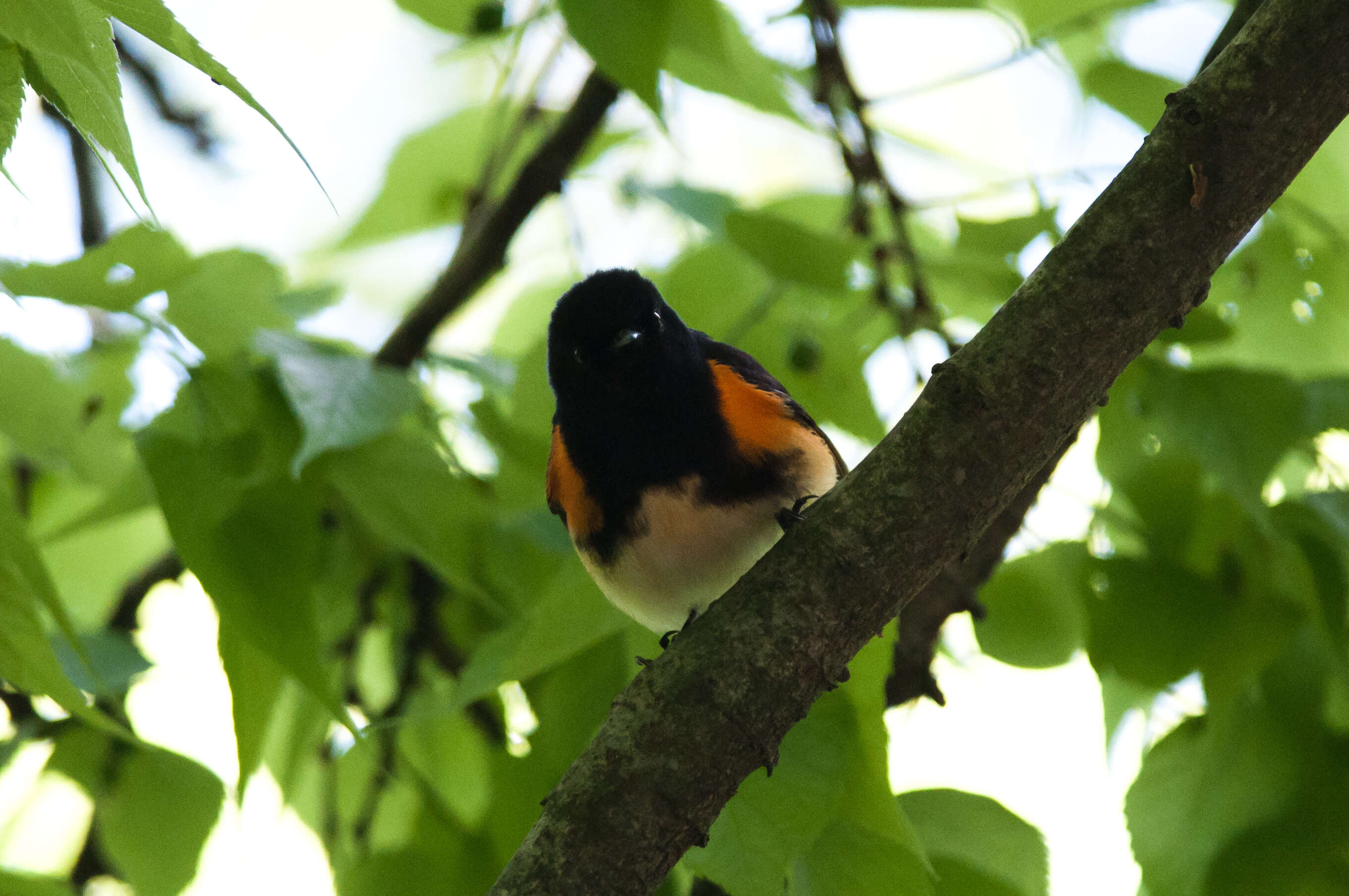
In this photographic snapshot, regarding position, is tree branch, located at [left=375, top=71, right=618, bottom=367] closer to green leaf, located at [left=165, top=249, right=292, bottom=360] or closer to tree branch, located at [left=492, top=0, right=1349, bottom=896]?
green leaf, located at [left=165, top=249, right=292, bottom=360]

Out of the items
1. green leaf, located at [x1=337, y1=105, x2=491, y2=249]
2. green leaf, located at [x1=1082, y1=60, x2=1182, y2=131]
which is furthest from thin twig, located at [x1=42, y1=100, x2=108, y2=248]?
green leaf, located at [x1=1082, y1=60, x2=1182, y2=131]

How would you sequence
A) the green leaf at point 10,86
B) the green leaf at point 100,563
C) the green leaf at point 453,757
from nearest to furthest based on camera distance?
1. the green leaf at point 10,86
2. the green leaf at point 453,757
3. the green leaf at point 100,563

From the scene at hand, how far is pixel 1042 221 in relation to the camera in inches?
53.8

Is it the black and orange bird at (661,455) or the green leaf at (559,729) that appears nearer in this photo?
the green leaf at (559,729)

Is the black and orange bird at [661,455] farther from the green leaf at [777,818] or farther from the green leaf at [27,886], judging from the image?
the green leaf at [27,886]

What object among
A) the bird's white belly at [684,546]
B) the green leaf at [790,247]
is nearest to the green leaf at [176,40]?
Result: the green leaf at [790,247]

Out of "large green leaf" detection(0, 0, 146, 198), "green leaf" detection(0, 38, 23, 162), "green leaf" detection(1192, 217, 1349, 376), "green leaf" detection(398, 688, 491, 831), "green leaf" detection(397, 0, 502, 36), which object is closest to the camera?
"large green leaf" detection(0, 0, 146, 198)

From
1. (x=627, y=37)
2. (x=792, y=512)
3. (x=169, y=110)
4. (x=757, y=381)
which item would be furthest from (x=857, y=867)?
(x=169, y=110)

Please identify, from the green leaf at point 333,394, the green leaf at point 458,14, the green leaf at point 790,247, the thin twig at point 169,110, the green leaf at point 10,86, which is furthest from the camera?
the thin twig at point 169,110

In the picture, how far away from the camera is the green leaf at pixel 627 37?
1124 millimetres

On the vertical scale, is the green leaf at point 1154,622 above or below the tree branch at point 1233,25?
below

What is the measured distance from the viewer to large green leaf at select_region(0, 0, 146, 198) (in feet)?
2.19

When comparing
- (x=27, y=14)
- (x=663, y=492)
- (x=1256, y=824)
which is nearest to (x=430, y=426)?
(x=663, y=492)

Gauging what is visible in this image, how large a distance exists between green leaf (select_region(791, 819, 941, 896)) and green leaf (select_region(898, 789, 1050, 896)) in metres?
0.09
